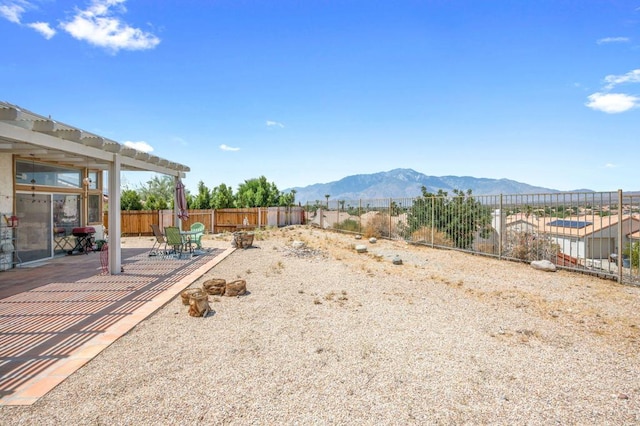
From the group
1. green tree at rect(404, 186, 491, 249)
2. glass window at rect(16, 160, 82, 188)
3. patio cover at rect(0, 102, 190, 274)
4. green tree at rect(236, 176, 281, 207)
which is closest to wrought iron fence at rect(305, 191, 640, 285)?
green tree at rect(404, 186, 491, 249)

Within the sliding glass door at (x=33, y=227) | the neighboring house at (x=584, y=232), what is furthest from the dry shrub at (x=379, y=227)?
the sliding glass door at (x=33, y=227)

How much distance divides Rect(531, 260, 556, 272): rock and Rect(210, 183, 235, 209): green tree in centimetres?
1808

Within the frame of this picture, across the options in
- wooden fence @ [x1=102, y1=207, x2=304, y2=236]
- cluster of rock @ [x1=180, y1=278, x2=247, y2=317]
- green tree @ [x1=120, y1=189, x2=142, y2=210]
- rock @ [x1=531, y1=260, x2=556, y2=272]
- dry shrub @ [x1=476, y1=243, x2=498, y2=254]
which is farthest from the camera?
green tree @ [x1=120, y1=189, x2=142, y2=210]

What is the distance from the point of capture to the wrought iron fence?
6891 millimetres

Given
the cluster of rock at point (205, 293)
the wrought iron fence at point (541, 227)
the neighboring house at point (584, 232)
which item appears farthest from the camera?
the neighboring house at point (584, 232)

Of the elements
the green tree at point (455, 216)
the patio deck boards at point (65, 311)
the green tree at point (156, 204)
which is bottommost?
the patio deck boards at point (65, 311)

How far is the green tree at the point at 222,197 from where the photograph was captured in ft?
72.1

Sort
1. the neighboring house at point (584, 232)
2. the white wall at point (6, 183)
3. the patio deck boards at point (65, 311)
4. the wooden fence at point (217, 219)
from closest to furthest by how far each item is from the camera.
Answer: the patio deck boards at point (65, 311) < the neighboring house at point (584, 232) < the white wall at point (6, 183) < the wooden fence at point (217, 219)

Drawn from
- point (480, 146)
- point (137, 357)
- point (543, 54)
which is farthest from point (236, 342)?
point (480, 146)

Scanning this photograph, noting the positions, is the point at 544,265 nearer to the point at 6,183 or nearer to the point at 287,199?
the point at 6,183

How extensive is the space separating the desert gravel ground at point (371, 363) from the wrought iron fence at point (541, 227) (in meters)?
1.44

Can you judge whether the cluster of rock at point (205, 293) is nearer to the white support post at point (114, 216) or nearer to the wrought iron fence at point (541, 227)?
the white support post at point (114, 216)

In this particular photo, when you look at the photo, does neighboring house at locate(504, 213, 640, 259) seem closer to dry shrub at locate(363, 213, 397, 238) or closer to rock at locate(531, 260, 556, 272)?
rock at locate(531, 260, 556, 272)

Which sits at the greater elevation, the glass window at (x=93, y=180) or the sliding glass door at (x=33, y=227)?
the glass window at (x=93, y=180)
